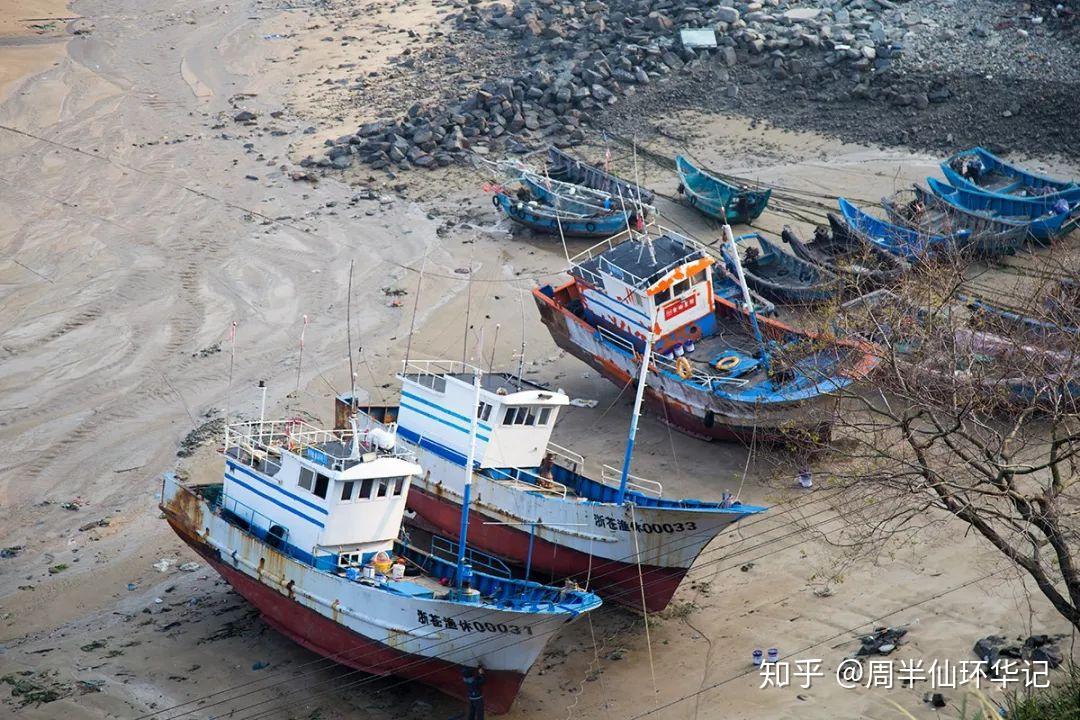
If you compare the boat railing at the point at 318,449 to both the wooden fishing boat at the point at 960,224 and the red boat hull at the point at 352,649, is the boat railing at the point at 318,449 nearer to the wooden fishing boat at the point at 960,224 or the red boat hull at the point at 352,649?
the red boat hull at the point at 352,649

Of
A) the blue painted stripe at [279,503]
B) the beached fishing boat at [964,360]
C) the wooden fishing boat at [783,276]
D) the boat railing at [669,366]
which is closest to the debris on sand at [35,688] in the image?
the blue painted stripe at [279,503]

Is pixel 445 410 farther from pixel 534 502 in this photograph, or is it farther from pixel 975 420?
pixel 975 420

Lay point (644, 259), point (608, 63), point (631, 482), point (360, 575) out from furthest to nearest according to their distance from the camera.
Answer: point (608, 63), point (644, 259), point (631, 482), point (360, 575)

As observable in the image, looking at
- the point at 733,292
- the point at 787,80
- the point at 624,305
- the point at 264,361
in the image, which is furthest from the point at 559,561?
the point at 787,80

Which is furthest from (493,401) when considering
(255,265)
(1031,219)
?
(1031,219)

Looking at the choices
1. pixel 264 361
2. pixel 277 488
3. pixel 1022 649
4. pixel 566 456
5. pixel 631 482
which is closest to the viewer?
pixel 1022 649

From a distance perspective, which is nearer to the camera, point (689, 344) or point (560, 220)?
point (689, 344)
